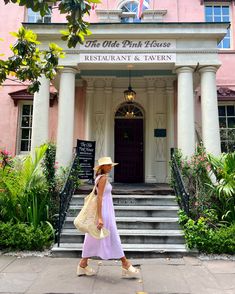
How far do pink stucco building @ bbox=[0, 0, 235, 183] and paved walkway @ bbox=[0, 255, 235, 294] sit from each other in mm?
3433

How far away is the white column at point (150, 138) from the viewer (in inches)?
434

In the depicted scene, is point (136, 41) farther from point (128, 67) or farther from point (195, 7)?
point (195, 7)

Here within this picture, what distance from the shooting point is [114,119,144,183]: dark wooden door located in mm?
11562

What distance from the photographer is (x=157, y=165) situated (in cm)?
1120

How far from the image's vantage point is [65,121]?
336 inches

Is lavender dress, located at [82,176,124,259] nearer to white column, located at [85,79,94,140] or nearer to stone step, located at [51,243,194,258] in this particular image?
stone step, located at [51,243,194,258]

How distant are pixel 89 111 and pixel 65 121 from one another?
286 cm

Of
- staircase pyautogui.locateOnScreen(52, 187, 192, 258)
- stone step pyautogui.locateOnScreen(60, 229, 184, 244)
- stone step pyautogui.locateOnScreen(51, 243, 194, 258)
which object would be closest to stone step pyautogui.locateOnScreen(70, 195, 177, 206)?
staircase pyautogui.locateOnScreen(52, 187, 192, 258)

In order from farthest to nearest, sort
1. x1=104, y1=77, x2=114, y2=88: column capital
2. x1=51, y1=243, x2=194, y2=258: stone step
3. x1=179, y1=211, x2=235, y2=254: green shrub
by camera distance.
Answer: x1=104, y1=77, x2=114, y2=88: column capital < x1=179, y1=211, x2=235, y2=254: green shrub < x1=51, y1=243, x2=194, y2=258: stone step

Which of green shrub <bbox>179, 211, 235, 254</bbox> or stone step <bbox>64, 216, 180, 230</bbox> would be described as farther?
stone step <bbox>64, 216, 180, 230</bbox>

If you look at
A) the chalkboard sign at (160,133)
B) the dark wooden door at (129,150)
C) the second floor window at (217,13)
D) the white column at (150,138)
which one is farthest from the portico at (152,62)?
the second floor window at (217,13)

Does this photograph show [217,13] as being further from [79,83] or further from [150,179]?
[150,179]

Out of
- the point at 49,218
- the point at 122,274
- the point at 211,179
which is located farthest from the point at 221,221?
the point at 49,218

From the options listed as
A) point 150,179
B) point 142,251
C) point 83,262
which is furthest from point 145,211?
point 150,179
